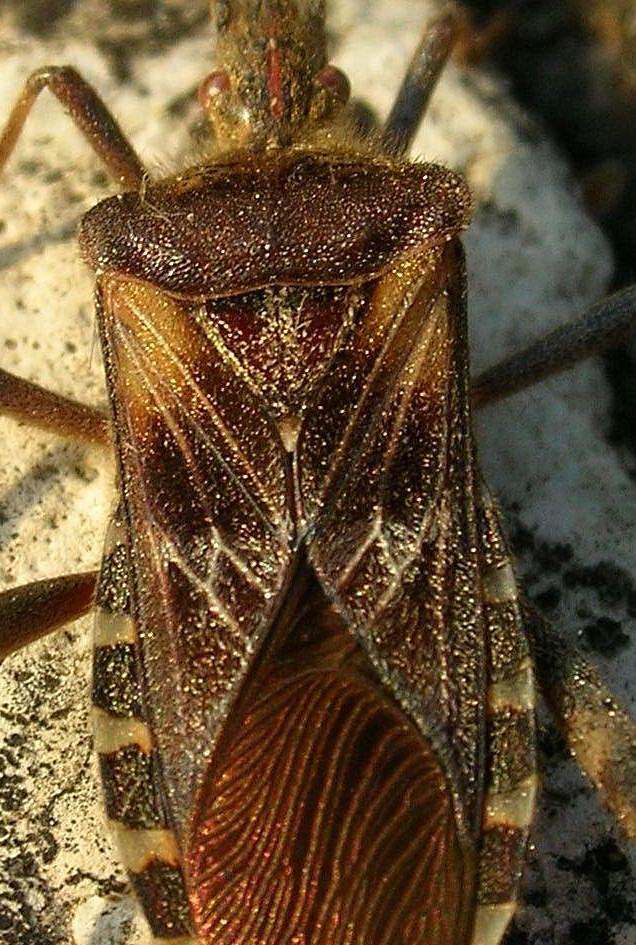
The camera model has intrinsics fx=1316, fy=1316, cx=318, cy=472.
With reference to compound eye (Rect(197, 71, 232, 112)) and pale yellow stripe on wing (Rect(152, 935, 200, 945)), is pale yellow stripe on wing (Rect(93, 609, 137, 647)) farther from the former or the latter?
compound eye (Rect(197, 71, 232, 112))

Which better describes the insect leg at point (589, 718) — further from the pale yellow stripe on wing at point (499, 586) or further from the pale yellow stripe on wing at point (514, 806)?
the pale yellow stripe on wing at point (514, 806)

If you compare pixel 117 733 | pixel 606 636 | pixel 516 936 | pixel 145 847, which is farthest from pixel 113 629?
pixel 606 636

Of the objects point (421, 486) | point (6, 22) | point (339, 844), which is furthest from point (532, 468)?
point (6, 22)

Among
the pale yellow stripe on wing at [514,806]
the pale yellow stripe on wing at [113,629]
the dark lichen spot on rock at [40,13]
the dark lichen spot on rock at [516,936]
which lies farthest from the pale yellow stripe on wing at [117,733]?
the dark lichen spot on rock at [40,13]

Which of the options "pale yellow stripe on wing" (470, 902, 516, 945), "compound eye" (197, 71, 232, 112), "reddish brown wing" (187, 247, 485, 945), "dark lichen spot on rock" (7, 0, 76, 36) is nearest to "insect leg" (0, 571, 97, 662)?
"reddish brown wing" (187, 247, 485, 945)

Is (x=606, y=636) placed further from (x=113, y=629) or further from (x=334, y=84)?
(x=334, y=84)

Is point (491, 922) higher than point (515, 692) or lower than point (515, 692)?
lower
